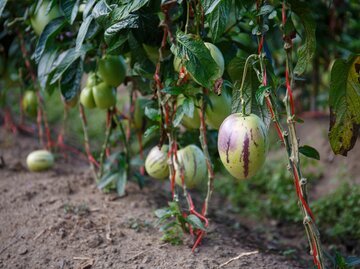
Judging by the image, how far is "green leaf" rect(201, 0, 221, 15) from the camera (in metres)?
0.94

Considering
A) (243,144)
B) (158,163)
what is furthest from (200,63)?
(158,163)

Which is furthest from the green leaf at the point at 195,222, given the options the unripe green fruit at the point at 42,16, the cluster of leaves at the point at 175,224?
the unripe green fruit at the point at 42,16

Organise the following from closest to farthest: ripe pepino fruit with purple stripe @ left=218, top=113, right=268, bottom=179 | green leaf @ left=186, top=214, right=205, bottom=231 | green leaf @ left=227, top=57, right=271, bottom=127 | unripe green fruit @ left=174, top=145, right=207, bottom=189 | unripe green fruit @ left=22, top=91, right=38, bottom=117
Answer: ripe pepino fruit with purple stripe @ left=218, top=113, right=268, bottom=179, green leaf @ left=227, top=57, right=271, bottom=127, green leaf @ left=186, top=214, right=205, bottom=231, unripe green fruit @ left=174, top=145, right=207, bottom=189, unripe green fruit @ left=22, top=91, right=38, bottom=117

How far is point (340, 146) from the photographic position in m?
1.00

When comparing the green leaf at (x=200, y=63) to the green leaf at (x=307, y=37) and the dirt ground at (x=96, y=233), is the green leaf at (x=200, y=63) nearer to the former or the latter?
the green leaf at (x=307, y=37)

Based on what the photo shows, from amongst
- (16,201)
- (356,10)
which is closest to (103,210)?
(16,201)

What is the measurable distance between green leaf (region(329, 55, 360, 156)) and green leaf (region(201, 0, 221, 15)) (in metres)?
0.29

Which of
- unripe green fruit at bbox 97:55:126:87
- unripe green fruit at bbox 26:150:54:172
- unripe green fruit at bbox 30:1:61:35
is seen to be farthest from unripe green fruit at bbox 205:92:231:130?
unripe green fruit at bbox 26:150:54:172

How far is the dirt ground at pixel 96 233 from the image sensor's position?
119cm

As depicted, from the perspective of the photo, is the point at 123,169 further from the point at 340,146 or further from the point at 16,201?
the point at 340,146

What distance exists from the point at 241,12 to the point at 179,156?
1.51 feet

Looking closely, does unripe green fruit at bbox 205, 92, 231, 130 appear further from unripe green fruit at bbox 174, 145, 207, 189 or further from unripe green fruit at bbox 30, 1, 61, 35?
unripe green fruit at bbox 30, 1, 61, 35

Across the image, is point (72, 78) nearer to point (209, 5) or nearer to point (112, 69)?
point (112, 69)

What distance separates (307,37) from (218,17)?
0.21 metres
